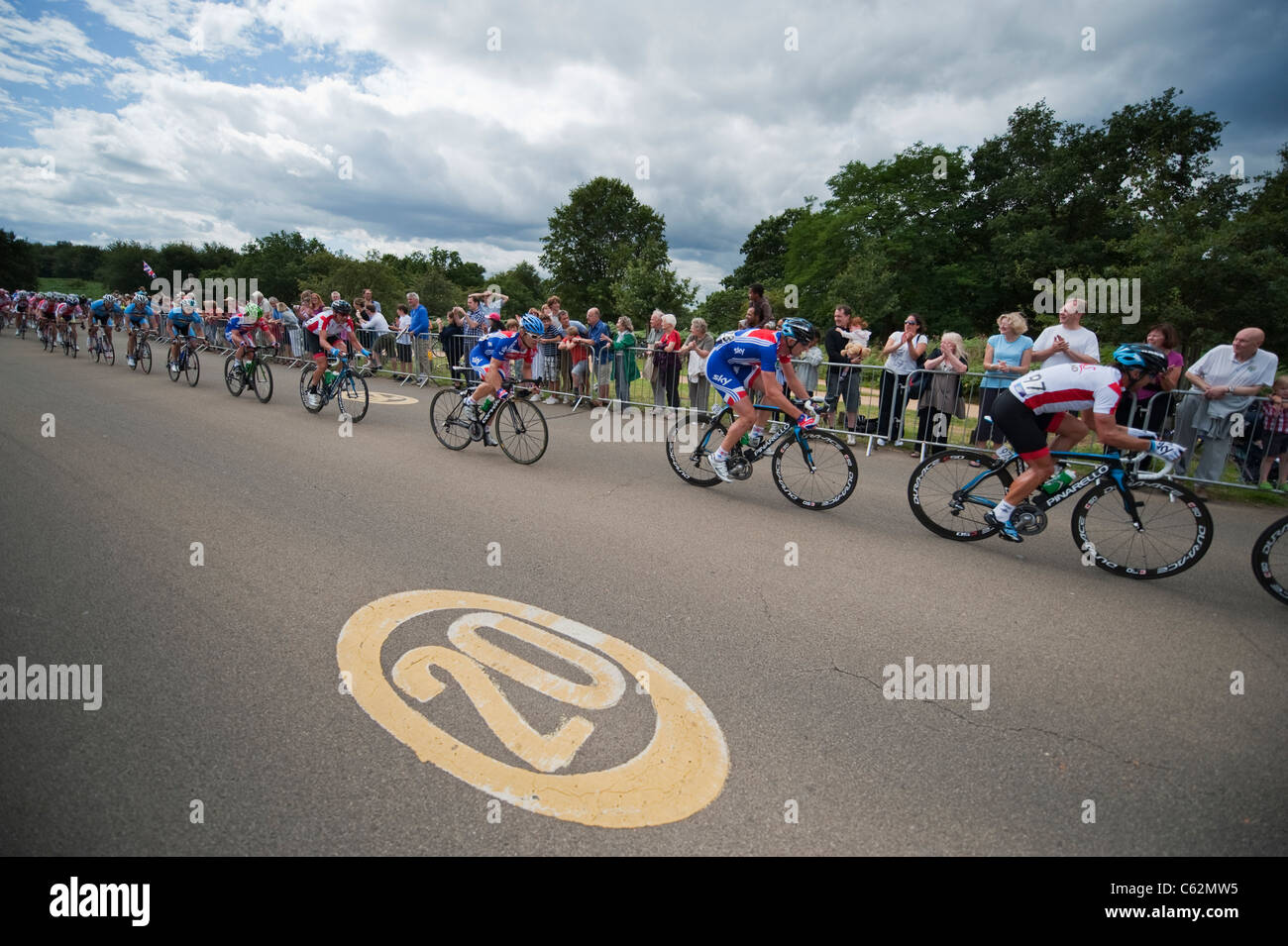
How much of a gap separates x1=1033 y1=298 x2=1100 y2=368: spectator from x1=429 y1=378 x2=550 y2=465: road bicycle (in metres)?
6.31

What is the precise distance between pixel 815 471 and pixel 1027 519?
1.94 meters

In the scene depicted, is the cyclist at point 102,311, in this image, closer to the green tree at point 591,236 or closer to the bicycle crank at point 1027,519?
the bicycle crank at point 1027,519

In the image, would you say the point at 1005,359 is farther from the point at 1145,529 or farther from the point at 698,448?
the point at 698,448

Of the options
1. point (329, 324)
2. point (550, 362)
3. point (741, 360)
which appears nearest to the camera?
point (741, 360)

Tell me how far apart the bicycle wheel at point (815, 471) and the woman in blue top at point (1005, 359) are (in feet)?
9.22

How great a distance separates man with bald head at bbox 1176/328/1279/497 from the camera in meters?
6.58

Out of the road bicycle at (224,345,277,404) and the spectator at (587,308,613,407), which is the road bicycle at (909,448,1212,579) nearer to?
the spectator at (587,308,613,407)

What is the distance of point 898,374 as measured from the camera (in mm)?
8680

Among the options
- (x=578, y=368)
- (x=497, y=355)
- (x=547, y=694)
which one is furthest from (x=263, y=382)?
(x=547, y=694)

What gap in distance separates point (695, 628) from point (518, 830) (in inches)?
68.4

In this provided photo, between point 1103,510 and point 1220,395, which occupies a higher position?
point 1220,395

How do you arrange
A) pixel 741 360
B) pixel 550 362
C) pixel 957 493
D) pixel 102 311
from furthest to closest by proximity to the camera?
1. pixel 102 311
2. pixel 550 362
3. pixel 741 360
4. pixel 957 493

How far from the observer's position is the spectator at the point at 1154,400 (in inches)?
274
